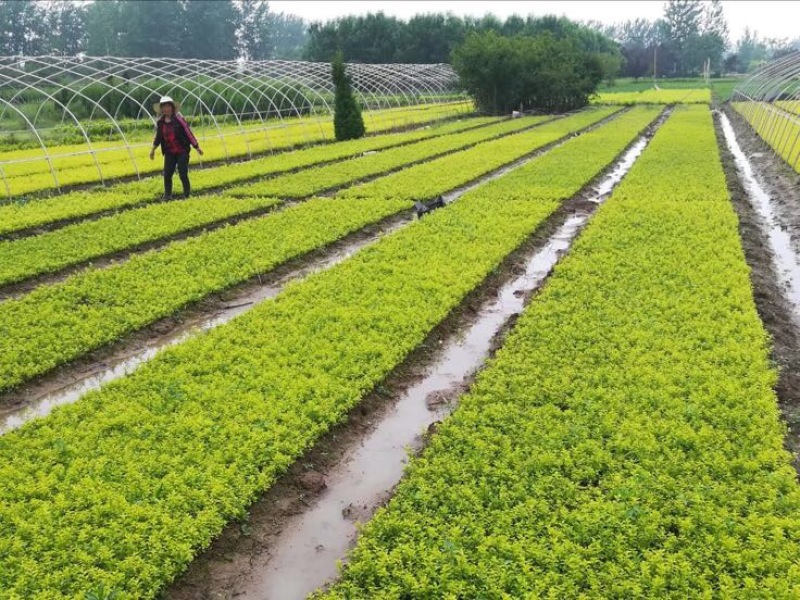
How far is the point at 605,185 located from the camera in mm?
20562

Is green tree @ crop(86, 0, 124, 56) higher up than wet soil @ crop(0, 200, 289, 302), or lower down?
higher up

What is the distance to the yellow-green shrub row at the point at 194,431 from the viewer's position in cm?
503

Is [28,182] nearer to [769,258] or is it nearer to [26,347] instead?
[26,347]

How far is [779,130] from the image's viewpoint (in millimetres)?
27719

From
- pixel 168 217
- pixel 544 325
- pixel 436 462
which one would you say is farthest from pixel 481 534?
pixel 168 217

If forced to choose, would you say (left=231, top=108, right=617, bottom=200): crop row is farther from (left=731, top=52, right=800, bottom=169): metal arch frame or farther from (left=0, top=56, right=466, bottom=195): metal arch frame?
(left=731, top=52, right=800, bottom=169): metal arch frame

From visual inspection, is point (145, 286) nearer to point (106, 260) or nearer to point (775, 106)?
point (106, 260)

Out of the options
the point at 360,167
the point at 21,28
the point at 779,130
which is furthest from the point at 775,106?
the point at 21,28

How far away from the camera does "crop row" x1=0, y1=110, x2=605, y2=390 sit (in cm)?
886

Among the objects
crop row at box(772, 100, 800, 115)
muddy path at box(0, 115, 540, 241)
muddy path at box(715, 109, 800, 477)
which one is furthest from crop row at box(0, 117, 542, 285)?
crop row at box(772, 100, 800, 115)

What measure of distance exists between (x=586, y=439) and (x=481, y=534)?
1709 mm

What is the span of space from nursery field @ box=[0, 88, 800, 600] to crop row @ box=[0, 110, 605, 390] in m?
0.06

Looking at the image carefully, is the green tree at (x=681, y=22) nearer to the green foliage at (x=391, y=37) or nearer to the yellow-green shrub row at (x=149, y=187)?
the green foliage at (x=391, y=37)

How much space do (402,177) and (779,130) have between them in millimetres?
17537
